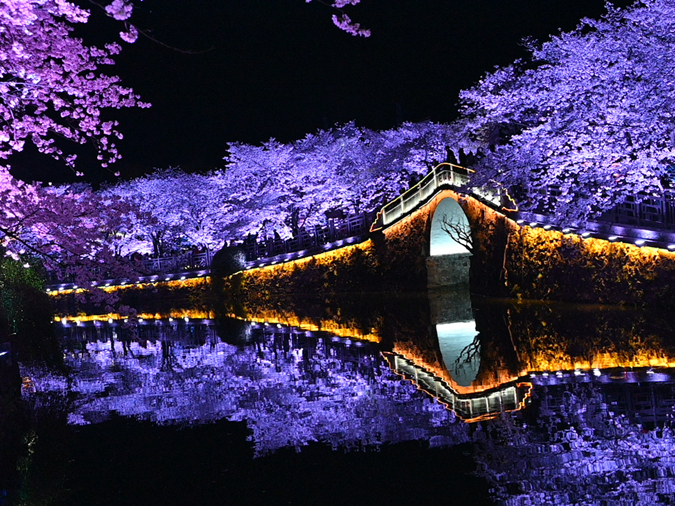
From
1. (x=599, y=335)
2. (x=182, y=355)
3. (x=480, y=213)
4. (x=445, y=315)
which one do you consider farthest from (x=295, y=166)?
(x=599, y=335)

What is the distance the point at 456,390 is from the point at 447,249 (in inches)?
916

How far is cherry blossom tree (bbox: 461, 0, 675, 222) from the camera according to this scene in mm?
15969

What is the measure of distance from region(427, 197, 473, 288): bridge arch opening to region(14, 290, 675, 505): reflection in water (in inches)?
440

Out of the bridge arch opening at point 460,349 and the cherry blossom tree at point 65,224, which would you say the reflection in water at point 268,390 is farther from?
the cherry blossom tree at point 65,224

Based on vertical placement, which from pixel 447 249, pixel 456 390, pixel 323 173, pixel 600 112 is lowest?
pixel 456 390

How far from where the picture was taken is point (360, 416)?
770 cm

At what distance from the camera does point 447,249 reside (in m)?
31.5

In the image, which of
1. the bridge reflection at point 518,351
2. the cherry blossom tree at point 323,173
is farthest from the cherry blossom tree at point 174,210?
the bridge reflection at point 518,351

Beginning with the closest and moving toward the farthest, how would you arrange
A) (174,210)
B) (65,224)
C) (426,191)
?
1. (65,224)
2. (426,191)
3. (174,210)

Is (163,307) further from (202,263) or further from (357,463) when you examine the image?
(357,463)

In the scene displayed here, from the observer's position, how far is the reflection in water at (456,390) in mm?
5430

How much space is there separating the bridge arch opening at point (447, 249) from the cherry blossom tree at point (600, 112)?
7.21 metres

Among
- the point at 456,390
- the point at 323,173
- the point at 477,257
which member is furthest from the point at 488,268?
the point at 456,390

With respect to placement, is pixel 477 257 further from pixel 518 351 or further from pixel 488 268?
pixel 518 351
